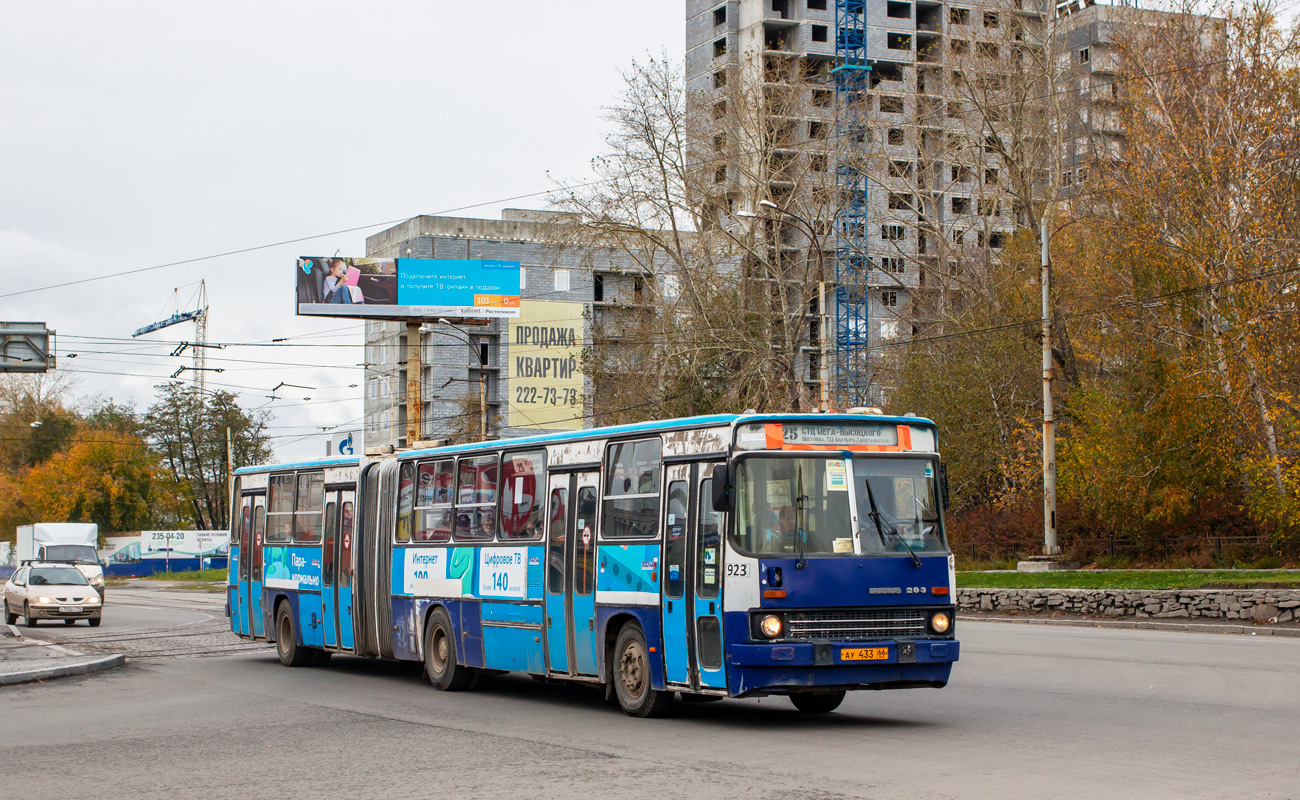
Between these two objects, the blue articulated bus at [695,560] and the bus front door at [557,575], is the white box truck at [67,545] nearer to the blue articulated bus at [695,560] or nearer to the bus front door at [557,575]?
the blue articulated bus at [695,560]

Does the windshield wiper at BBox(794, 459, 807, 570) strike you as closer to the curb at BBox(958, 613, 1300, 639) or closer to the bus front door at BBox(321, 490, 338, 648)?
the bus front door at BBox(321, 490, 338, 648)

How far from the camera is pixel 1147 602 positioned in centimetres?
2983

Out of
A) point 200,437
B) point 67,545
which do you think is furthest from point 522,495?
point 200,437

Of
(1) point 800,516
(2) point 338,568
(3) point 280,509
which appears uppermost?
(3) point 280,509

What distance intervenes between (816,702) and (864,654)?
1.80m

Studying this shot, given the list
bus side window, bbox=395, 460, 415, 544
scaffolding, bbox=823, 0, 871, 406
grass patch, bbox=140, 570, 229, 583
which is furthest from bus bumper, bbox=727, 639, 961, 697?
grass patch, bbox=140, 570, 229, 583

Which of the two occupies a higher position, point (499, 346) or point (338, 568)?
point (499, 346)

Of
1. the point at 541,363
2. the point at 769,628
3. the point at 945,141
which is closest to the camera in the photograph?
the point at 769,628

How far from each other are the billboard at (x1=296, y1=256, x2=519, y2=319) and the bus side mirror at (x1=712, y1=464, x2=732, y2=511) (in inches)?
2031

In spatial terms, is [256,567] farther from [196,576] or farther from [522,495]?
[196,576]

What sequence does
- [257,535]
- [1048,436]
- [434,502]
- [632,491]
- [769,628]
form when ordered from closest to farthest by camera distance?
[769,628] → [632,491] → [434,502] → [257,535] → [1048,436]

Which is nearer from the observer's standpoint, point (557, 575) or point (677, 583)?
point (677, 583)

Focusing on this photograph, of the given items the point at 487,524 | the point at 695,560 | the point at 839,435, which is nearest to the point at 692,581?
the point at 695,560

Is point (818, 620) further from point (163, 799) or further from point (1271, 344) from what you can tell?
point (1271, 344)
